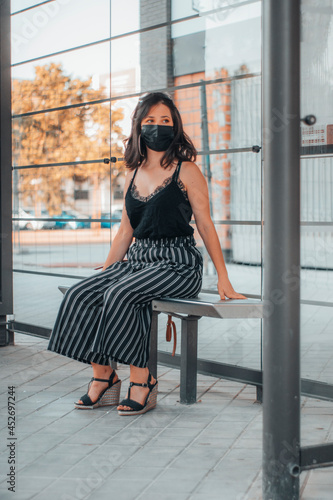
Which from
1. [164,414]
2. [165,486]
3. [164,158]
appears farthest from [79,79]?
[165,486]

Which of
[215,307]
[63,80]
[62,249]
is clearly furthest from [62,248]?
[215,307]

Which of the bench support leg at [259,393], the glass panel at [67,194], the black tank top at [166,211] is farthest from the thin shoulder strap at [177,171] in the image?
the bench support leg at [259,393]

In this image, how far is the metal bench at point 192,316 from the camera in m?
3.41

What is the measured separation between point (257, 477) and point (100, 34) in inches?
134

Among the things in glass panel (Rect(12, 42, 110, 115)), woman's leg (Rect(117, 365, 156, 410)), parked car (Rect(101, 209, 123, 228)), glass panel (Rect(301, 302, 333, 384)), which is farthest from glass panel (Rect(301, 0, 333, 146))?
glass panel (Rect(12, 42, 110, 115))

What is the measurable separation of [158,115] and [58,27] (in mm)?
1955

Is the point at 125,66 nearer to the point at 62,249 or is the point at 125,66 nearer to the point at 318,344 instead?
the point at 62,249

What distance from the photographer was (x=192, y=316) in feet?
12.5

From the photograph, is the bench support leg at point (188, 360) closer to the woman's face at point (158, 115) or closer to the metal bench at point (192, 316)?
the metal bench at point (192, 316)

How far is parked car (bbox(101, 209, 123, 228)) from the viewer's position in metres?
4.95

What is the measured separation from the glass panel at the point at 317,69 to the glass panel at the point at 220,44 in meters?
0.91

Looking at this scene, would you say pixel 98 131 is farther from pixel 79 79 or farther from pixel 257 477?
pixel 257 477

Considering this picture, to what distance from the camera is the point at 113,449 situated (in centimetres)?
313

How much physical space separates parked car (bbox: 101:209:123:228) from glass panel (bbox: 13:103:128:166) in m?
0.40
